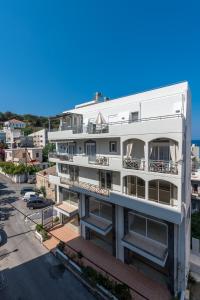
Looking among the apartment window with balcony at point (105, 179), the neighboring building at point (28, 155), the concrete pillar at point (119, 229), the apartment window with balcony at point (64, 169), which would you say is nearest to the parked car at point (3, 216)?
the apartment window with balcony at point (64, 169)

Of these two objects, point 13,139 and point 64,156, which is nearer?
point 64,156

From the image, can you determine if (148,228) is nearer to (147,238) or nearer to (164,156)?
(147,238)

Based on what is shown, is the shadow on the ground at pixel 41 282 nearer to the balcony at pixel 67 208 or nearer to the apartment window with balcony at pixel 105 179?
the balcony at pixel 67 208

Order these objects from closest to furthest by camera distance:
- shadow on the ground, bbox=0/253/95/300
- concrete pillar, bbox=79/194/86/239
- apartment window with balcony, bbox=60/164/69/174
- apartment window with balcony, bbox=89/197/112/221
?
shadow on the ground, bbox=0/253/95/300 < apartment window with balcony, bbox=89/197/112/221 < concrete pillar, bbox=79/194/86/239 < apartment window with balcony, bbox=60/164/69/174

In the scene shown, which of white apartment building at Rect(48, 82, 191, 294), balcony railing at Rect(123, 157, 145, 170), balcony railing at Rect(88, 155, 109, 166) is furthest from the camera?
balcony railing at Rect(88, 155, 109, 166)

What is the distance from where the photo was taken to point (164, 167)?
1214cm

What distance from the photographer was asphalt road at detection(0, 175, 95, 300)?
13.1 metres

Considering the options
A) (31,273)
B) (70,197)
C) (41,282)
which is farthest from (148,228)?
(70,197)

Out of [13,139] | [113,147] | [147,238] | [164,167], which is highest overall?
[13,139]

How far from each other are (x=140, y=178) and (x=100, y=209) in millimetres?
6539

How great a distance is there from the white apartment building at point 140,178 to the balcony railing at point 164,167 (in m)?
0.06

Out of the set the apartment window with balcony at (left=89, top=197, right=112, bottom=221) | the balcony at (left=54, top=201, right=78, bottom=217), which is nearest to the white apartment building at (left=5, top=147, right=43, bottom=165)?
the balcony at (left=54, top=201, right=78, bottom=217)

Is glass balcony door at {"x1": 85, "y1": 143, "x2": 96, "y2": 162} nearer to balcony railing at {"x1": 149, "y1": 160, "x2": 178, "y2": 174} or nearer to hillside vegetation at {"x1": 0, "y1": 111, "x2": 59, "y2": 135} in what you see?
balcony railing at {"x1": 149, "y1": 160, "x2": 178, "y2": 174}

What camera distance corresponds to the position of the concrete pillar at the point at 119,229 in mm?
15578
